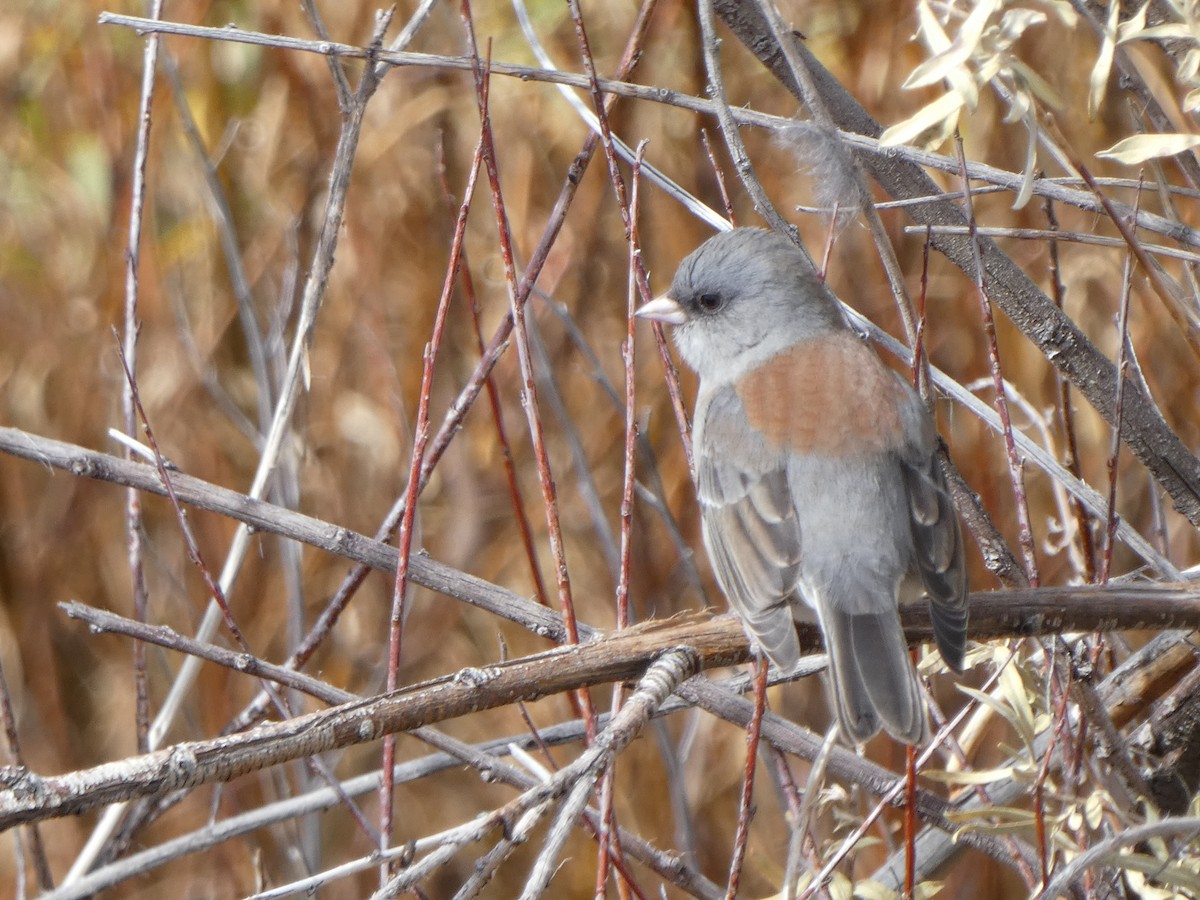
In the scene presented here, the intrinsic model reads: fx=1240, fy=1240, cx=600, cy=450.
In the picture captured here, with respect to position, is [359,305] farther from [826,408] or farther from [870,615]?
[870,615]

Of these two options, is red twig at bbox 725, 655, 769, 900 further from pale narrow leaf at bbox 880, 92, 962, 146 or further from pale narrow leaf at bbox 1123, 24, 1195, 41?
pale narrow leaf at bbox 1123, 24, 1195, 41

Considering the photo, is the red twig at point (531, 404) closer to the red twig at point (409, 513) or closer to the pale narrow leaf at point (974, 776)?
the red twig at point (409, 513)

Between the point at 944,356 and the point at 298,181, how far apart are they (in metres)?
1.94

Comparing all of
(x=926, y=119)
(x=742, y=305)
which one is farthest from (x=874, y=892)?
(x=742, y=305)

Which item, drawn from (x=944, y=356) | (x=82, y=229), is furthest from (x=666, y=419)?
(x=82, y=229)

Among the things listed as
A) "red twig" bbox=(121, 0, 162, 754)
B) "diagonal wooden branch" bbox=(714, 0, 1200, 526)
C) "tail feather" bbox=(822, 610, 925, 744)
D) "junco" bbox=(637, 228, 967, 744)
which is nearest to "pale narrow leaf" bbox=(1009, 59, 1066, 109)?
"diagonal wooden branch" bbox=(714, 0, 1200, 526)

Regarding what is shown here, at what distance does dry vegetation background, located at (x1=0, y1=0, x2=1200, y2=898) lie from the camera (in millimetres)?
3438

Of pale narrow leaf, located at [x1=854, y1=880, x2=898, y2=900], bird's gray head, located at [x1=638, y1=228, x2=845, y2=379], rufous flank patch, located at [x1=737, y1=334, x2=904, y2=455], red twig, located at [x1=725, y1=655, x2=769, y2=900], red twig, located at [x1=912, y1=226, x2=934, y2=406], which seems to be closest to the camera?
red twig, located at [x1=725, y1=655, x2=769, y2=900]

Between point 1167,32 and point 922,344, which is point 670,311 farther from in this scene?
point 1167,32

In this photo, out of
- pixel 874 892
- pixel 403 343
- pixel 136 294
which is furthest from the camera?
pixel 403 343

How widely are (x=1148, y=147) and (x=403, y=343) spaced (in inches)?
103

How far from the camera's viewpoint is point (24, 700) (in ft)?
12.3

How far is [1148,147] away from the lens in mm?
1481

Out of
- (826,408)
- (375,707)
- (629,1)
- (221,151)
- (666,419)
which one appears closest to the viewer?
(375,707)
